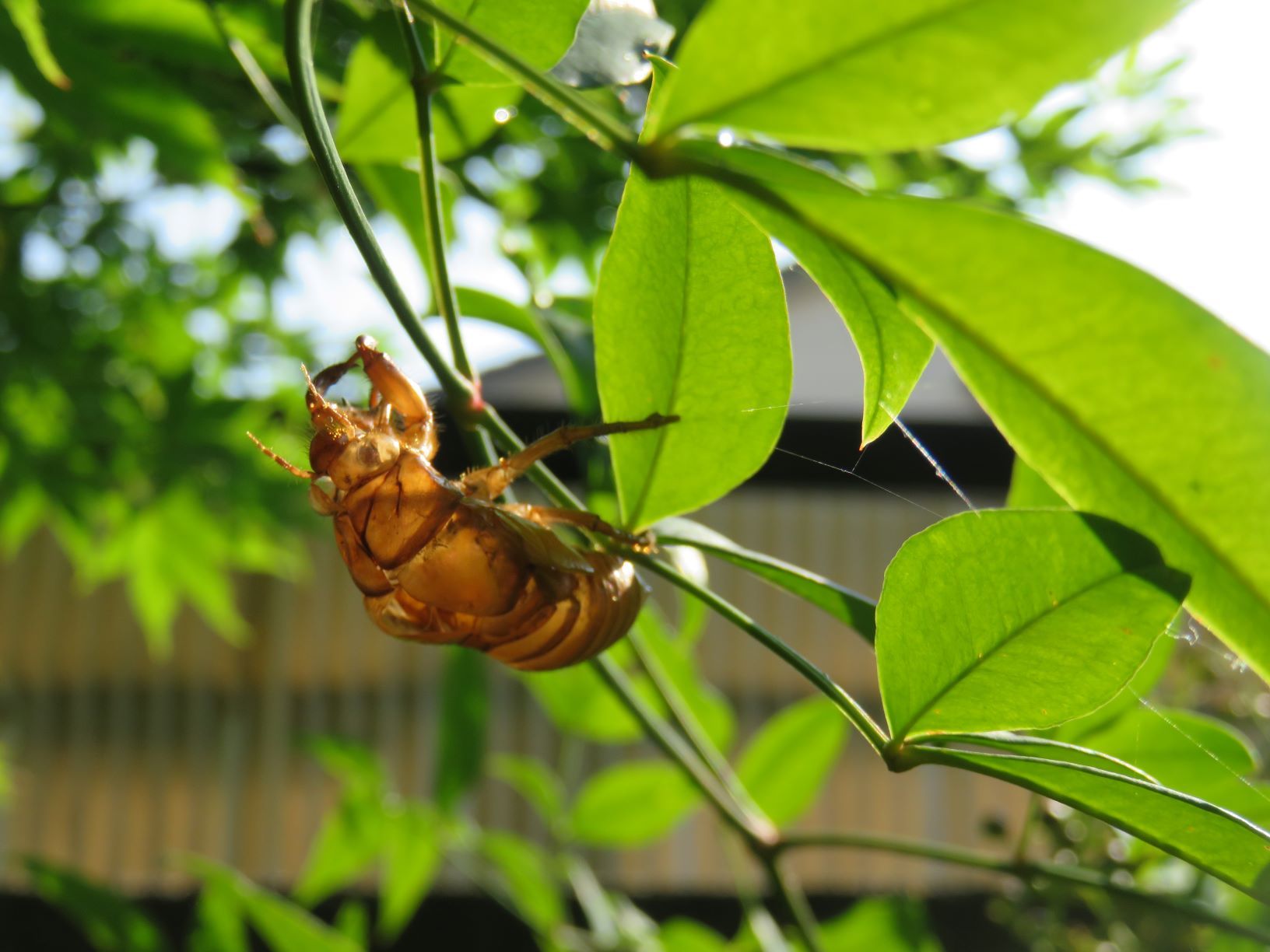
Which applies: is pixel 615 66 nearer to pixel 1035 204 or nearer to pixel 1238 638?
pixel 1238 638

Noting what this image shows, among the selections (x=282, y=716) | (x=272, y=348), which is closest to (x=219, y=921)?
(x=272, y=348)

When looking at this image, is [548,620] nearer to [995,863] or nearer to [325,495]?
[325,495]

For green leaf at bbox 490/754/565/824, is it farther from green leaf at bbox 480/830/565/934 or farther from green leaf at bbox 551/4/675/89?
green leaf at bbox 551/4/675/89

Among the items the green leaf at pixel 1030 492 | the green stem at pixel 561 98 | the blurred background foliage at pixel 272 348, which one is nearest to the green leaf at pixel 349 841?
the blurred background foliage at pixel 272 348

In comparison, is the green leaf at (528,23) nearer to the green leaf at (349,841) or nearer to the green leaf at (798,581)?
the green leaf at (798,581)

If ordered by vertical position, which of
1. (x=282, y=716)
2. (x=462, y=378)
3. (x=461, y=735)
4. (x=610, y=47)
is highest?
(x=610, y=47)

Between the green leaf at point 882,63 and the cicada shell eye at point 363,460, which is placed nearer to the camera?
the green leaf at point 882,63
